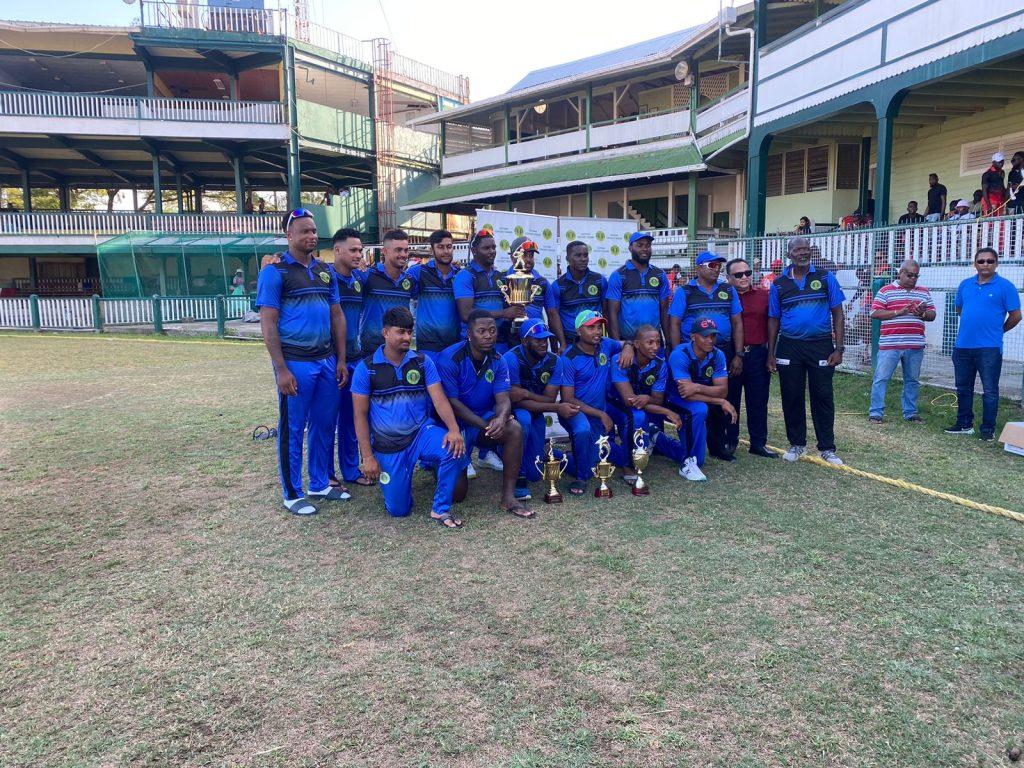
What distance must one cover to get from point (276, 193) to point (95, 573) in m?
37.4

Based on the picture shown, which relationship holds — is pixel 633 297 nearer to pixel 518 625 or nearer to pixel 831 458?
pixel 831 458

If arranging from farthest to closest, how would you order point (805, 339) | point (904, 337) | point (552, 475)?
point (904, 337) < point (805, 339) < point (552, 475)

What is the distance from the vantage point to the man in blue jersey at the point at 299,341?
16.1 ft

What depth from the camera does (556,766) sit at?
245cm

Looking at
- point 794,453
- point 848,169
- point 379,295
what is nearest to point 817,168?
point 848,169

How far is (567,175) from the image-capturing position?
23.5 metres

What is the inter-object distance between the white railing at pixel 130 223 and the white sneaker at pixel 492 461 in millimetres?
22579

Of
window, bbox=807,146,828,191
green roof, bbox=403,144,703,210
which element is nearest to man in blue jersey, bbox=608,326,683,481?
window, bbox=807,146,828,191

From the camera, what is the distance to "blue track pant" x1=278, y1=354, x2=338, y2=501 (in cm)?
506

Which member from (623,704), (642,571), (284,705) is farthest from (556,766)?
(642,571)

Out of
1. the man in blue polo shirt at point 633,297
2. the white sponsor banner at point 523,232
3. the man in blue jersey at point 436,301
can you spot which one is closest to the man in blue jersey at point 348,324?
the man in blue jersey at point 436,301

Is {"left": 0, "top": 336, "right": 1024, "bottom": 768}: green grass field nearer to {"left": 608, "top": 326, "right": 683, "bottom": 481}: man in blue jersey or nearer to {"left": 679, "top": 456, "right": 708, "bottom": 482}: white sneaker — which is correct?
{"left": 679, "top": 456, "right": 708, "bottom": 482}: white sneaker

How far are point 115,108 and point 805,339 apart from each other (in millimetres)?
27526

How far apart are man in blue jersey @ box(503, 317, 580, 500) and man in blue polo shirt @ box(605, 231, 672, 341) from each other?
1.18 meters
